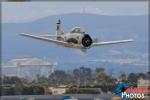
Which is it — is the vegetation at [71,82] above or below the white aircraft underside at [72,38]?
below

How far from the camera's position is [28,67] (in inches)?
1614

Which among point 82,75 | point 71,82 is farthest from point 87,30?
point 82,75

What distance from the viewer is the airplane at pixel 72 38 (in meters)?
30.6

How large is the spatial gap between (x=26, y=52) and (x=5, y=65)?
4.09 ft

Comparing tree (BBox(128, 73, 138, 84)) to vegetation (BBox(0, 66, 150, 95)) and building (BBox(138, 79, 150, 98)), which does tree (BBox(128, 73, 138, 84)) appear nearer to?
vegetation (BBox(0, 66, 150, 95))

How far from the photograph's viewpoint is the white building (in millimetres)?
38688

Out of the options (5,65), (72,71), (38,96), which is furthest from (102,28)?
(38,96)

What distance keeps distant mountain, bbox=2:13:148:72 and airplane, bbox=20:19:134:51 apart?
723 millimetres

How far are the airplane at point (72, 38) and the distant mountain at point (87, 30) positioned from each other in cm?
72

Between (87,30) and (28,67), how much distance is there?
9370 mm

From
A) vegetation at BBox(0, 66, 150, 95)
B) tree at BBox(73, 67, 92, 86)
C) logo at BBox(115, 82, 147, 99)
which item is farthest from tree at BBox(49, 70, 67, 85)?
logo at BBox(115, 82, 147, 99)

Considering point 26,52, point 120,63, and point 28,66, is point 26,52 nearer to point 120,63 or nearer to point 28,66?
point 28,66

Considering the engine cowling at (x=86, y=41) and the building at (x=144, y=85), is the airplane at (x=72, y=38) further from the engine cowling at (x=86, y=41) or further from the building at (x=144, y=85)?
the building at (x=144, y=85)

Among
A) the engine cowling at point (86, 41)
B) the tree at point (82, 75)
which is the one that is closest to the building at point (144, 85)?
the tree at point (82, 75)
